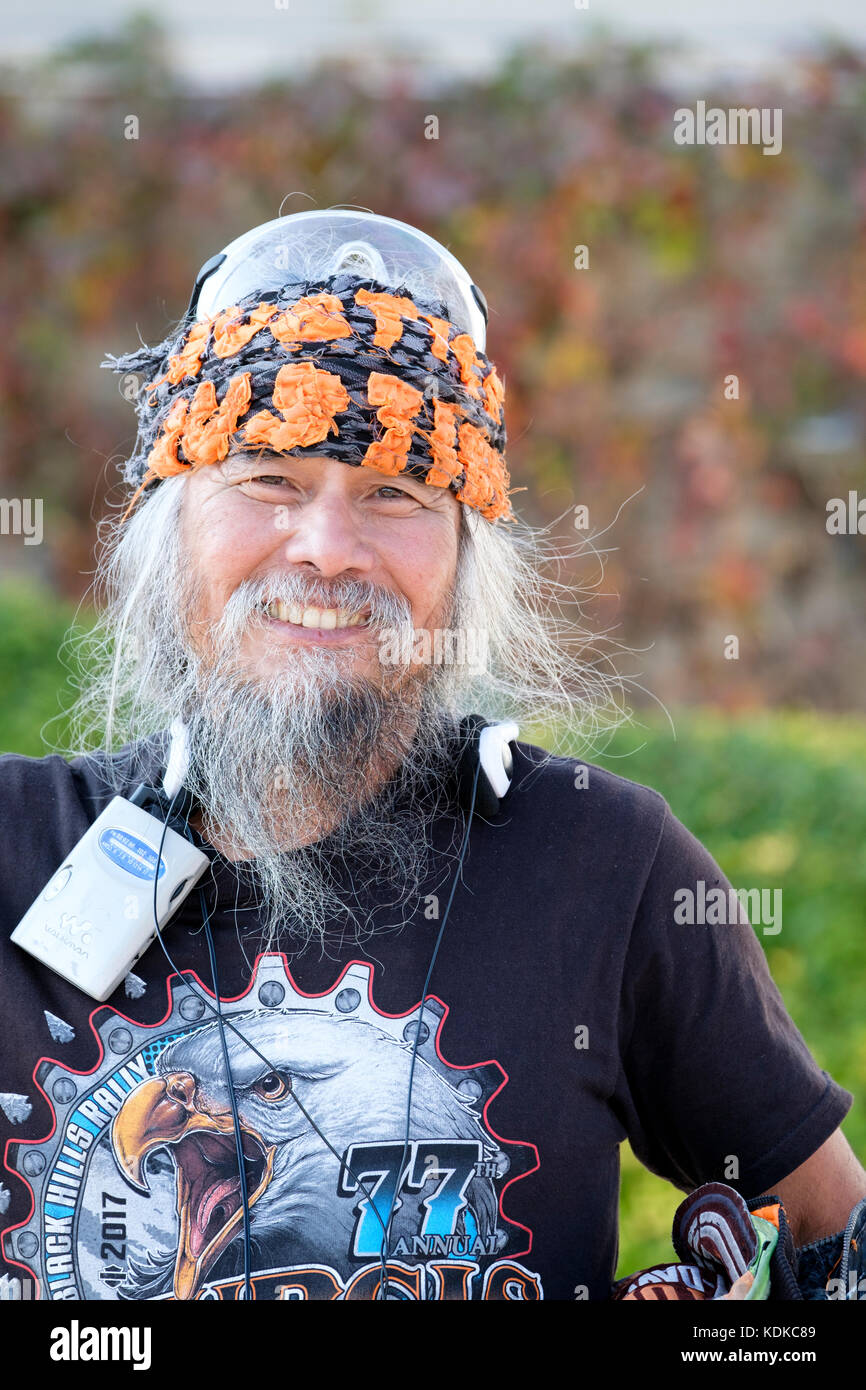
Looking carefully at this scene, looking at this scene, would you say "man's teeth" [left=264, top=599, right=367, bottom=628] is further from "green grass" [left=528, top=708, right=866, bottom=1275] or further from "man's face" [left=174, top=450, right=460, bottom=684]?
"green grass" [left=528, top=708, right=866, bottom=1275]

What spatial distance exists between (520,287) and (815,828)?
3.17m

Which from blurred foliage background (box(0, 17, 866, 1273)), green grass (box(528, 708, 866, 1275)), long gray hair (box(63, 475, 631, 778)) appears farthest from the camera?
blurred foliage background (box(0, 17, 866, 1273))

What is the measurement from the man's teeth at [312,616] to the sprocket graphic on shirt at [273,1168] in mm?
547

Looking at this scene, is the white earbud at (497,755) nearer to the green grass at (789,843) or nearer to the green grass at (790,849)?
the green grass at (789,843)

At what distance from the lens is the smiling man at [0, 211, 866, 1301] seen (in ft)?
5.67

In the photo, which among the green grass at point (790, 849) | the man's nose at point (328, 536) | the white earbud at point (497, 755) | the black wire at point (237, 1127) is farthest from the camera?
the green grass at point (790, 849)

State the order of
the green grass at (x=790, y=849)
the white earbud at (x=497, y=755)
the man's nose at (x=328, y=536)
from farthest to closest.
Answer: the green grass at (x=790, y=849) → the white earbud at (x=497, y=755) → the man's nose at (x=328, y=536)

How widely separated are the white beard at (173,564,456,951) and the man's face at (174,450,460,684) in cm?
2

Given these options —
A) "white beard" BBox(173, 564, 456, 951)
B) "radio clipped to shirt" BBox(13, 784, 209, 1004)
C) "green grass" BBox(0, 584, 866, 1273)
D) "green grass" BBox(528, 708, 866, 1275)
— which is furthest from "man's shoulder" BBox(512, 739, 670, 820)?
"green grass" BBox(528, 708, 866, 1275)

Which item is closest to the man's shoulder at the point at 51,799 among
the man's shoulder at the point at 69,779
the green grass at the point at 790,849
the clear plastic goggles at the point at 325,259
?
the man's shoulder at the point at 69,779

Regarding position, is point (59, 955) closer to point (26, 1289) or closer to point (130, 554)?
point (26, 1289)

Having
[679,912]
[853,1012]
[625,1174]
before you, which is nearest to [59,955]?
[679,912]

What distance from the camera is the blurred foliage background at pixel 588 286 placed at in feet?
19.4

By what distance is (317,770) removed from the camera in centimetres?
197
